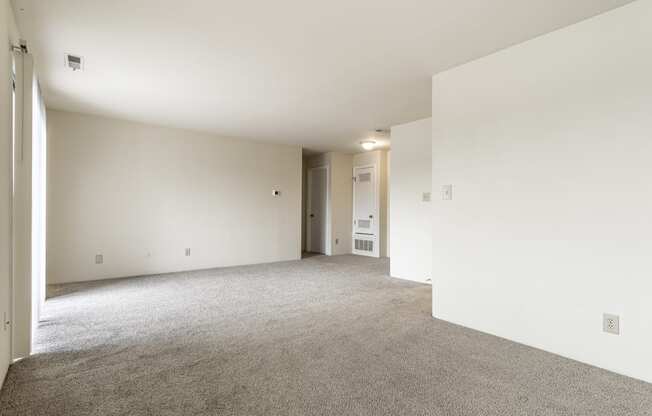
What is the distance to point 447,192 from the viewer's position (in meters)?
3.50

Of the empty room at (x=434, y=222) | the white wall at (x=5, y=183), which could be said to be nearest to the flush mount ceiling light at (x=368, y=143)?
the empty room at (x=434, y=222)

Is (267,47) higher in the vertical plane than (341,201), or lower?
higher

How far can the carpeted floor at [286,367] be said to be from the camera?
6.44 feet

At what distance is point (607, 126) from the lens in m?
2.46

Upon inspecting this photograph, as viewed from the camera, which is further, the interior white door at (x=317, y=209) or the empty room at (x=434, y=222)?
the interior white door at (x=317, y=209)

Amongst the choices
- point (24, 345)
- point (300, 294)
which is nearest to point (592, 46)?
point (300, 294)

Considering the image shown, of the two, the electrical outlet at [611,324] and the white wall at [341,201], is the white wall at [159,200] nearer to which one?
the white wall at [341,201]

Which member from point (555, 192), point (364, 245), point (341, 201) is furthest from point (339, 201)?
point (555, 192)

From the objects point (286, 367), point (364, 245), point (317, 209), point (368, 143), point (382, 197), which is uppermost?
point (368, 143)

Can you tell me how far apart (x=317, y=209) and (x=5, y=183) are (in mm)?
6968

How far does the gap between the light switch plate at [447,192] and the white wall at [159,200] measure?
4.51 m

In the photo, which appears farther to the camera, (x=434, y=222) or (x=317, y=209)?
(x=317, y=209)

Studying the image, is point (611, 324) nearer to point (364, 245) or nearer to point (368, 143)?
point (368, 143)

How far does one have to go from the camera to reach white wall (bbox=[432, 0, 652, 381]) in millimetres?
2342
